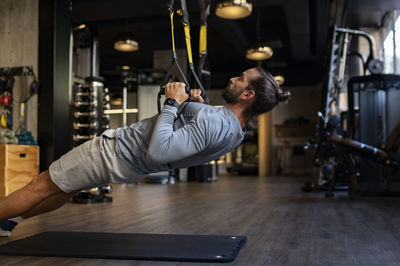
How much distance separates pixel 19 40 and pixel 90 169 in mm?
3561

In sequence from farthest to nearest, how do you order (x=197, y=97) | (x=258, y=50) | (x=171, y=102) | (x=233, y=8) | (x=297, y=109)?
(x=297, y=109)
(x=258, y=50)
(x=233, y=8)
(x=197, y=97)
(x=171, y=102)

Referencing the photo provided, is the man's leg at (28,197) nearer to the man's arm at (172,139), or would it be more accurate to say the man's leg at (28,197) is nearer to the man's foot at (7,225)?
the man's foot at (7,225)

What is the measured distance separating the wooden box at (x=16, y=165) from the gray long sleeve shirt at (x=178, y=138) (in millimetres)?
2478

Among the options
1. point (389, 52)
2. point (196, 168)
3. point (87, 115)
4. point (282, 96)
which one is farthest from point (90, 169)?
point (389, 52)

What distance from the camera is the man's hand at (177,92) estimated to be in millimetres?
2010

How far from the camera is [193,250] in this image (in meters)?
2.16

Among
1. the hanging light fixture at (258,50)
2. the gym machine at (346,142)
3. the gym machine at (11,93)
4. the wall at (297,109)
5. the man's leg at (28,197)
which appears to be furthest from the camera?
the wall at (297,109)

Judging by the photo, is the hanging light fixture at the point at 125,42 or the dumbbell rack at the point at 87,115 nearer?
the dumbbell rack at the point at 87,115

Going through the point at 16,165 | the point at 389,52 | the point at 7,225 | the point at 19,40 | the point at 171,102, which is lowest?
the point at 7,225

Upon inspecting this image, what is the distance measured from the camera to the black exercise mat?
2033 mm

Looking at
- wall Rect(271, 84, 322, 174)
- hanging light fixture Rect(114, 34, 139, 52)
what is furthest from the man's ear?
wall Rect(271, 84, 322, 174)

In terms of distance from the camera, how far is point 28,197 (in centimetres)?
209

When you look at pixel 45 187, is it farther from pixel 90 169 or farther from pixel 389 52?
pixel 389 52

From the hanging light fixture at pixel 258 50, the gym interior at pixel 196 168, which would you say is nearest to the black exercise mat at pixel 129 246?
the gym interior at pixel 196 168
